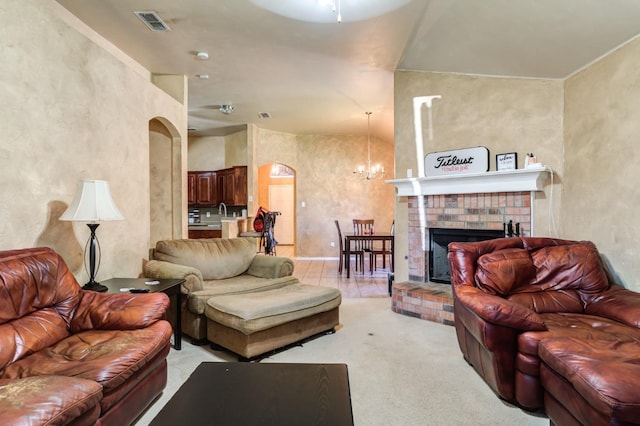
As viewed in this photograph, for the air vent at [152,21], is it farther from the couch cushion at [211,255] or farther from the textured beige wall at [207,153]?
the textured beige wall at [207,153]

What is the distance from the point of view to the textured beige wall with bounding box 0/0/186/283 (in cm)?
226

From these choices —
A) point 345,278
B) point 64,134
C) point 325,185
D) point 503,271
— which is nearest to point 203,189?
point 325,185

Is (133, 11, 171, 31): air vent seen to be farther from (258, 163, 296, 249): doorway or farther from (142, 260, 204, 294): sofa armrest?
(258, 163, 296, 249): doorway

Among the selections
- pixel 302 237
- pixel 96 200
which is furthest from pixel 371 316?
pixel 302 237

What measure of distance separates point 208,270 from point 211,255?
6.4 inches

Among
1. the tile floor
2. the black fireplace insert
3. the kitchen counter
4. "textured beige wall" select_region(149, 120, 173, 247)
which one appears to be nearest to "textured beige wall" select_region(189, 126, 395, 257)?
the tile floor

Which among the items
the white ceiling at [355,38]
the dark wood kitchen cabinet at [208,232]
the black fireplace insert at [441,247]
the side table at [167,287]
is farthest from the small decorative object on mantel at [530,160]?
the dark wood kitchen cabinet at [208,232]

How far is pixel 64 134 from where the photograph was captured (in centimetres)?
267

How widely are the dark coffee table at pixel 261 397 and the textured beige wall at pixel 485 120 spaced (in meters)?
3.09

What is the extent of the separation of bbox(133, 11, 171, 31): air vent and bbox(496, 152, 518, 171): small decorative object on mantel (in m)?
3.74

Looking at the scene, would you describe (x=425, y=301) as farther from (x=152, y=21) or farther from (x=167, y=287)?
(x=152, y=21)

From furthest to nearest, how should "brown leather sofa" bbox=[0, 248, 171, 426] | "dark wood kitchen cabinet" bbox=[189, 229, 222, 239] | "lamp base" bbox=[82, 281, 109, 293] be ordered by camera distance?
"dark wood kitchen cabinet" bbox=[189, 229, 222, 239], "lamp base" bbox=[82, 281, 109, 293], "brown leather sofa" bbox=[0, 248, 171, 426]

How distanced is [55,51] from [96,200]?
115cm

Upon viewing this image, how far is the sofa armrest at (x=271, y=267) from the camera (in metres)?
3.77
